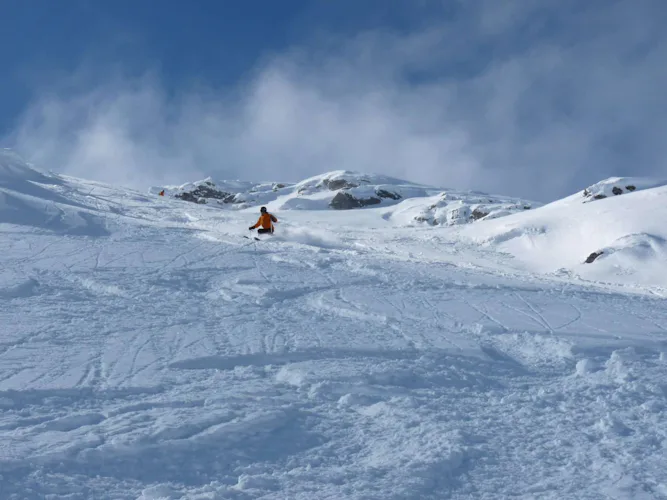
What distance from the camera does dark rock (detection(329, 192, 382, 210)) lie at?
50.9m

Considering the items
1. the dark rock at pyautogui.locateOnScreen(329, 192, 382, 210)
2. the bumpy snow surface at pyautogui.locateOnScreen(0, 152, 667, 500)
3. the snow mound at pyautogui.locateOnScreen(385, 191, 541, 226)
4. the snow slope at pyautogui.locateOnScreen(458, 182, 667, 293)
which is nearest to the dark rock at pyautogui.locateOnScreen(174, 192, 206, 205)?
the dark rock at pyautogui.locateOnScreen(329, 192, 382, 210)

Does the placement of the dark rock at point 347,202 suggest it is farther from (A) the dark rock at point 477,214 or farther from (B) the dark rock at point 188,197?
(B) the dark rock at point 188,197

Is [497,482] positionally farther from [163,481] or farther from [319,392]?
[163,481]

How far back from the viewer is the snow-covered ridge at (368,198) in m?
41.2

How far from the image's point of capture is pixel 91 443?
4.66m

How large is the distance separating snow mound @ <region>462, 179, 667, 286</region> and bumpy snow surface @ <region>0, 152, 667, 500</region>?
5.82m

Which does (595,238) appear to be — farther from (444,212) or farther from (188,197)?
(188,197)

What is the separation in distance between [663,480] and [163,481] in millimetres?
3779

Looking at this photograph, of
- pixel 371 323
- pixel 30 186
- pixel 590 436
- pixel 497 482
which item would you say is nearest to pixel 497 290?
pixel 371 323

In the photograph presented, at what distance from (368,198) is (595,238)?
1296 inches

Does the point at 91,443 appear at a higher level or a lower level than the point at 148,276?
lower

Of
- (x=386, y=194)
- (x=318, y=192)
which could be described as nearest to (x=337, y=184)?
(x=318, y=192)

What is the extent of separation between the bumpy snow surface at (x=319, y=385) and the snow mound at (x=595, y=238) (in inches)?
229

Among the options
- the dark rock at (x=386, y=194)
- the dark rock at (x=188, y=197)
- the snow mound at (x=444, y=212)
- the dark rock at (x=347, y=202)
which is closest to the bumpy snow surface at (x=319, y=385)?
the snow mound at (x=444, y=212)
